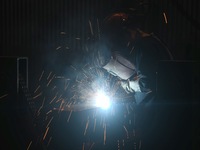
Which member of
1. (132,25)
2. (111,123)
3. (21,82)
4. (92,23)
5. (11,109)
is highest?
(92,23)

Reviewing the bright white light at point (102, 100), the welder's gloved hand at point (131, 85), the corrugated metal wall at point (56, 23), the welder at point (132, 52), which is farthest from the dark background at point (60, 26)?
the welder at point (132, 52)

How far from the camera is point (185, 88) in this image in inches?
57.9

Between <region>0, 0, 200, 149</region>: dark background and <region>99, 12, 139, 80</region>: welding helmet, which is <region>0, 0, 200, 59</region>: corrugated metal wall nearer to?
<region>0, 0, 200, 149</region>: dark background

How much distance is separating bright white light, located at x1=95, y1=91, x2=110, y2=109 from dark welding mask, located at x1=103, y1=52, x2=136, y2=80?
0.27 meters

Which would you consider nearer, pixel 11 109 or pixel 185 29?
pixel 11 109

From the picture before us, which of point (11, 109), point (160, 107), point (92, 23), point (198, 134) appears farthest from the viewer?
point (92, 23)

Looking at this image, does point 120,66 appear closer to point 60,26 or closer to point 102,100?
point 102,100

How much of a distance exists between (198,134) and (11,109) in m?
1.16

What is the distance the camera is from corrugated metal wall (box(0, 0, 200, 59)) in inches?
185

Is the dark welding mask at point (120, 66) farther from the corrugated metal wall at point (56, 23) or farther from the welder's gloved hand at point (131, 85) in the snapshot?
the corrugated metal wall at point (56, 23)

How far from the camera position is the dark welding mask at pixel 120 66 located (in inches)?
81.2

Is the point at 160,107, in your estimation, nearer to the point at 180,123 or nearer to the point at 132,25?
the point at 180,123

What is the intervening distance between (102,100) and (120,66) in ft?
1.69

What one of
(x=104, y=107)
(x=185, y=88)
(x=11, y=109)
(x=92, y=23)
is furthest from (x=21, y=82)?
(x=92, y=23)
